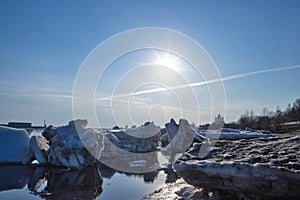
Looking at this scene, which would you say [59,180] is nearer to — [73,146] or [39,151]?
[73,146]

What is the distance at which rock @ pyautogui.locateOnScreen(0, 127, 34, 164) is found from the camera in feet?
71.4

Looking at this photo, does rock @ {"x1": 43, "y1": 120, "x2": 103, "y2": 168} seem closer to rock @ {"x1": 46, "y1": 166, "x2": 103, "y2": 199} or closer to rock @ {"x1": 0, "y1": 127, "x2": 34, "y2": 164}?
rock @ {"x1": 46, "y1": 166, "x2": 103, "y2": 199}

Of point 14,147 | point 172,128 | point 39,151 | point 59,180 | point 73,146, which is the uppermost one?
point 172,128

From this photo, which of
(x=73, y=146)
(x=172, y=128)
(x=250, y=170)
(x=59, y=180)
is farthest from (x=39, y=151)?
(x=250, y=170)

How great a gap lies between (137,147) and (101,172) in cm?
1454

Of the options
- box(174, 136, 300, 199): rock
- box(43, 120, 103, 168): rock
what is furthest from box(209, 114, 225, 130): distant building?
box(174, 136, 300, 199): rock

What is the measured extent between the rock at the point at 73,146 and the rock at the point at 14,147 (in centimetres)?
296

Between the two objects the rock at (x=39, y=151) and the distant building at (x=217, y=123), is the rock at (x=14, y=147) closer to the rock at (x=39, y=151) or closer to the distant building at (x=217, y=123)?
the rock at (x=39, y=151)

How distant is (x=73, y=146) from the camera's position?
1919cm

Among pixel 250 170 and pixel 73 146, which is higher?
pixel 250 170

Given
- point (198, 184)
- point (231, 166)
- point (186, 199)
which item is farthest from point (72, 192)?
point (231, 166)

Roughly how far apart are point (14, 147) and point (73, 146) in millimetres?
6908

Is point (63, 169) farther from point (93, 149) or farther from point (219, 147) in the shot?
point (219, 147)

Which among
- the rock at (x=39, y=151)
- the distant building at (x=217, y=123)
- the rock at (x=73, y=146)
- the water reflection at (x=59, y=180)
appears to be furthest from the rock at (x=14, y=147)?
the distant building at (x=217, y=123)
